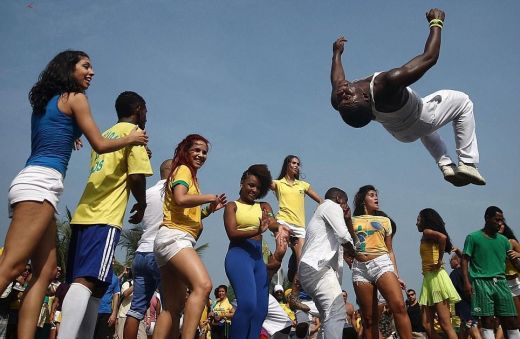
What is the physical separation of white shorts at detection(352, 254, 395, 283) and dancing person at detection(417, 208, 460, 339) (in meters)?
1.79

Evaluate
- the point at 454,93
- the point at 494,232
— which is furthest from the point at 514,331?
the point at 454,93

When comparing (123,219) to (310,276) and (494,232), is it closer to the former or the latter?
(310,276)

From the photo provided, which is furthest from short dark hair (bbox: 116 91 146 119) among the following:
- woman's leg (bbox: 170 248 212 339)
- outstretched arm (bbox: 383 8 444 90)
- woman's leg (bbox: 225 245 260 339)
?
outstretched arm (bbox: 383 8 444 90)

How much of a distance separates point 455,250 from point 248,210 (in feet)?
21.1

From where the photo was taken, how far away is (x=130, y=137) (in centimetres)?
376

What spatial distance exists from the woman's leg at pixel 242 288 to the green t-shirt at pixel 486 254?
408cm

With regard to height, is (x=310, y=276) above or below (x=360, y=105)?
below

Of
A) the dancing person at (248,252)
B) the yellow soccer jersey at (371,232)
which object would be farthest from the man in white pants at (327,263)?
the dancing person at (248,252)

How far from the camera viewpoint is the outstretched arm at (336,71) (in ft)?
16.9

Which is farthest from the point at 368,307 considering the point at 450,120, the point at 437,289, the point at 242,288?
the point at 450,120

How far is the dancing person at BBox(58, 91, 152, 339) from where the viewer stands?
3.63 meters

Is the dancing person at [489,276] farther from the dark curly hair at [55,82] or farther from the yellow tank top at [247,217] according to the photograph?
the dark curly hair at [55,82]

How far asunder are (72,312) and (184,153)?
5.81ft

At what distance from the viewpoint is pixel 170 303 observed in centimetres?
455
